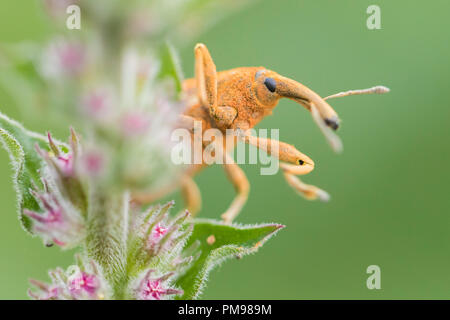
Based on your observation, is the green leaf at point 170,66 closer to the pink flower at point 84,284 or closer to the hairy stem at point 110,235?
the hairy stem at point 110,235

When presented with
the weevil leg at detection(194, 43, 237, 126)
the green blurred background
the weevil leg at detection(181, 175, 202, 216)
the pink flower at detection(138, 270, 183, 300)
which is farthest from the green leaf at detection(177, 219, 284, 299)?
the green blurred background

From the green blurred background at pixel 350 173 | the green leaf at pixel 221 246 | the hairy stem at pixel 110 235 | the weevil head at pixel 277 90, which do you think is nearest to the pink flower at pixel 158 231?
the hairy stem at pixel 110 235

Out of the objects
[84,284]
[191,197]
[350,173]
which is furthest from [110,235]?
[350,173]

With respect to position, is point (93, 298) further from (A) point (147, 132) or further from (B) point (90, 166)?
(A) point (147, 132)

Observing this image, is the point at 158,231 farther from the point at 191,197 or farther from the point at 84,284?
the point at 191,197

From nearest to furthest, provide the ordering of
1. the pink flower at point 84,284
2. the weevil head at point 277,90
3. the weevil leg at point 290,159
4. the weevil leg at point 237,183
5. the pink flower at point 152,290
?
the pink flower at point 84,284, the pink flower at point 152,290, the weevil head at point 277,90, the weevil leg at point 290,159, the weevil leg at point 237,183

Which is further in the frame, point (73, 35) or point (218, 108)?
point (218, 108)
